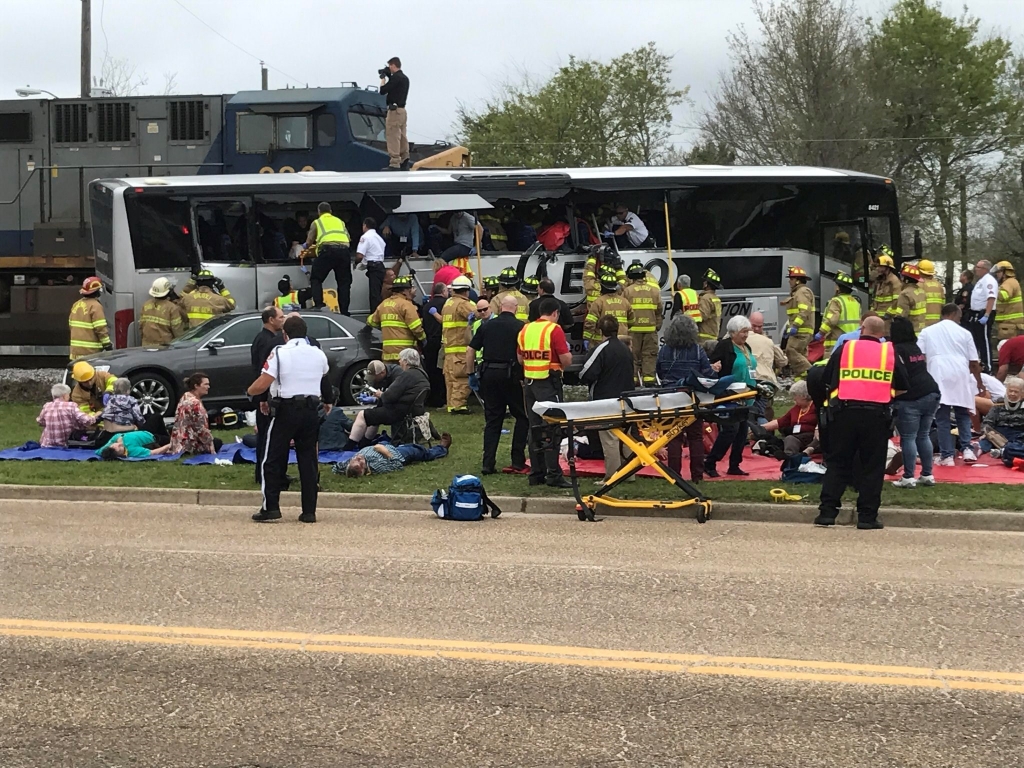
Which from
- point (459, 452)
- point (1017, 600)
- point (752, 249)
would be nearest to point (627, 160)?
point (752, 249)

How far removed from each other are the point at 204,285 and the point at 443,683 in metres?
13.9

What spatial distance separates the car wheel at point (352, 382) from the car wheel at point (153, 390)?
237 centimetres

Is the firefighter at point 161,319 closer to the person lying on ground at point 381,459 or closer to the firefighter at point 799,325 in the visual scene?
the person lying on ground at point 381,459

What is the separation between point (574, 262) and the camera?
20953 mm

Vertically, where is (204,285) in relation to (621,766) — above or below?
above

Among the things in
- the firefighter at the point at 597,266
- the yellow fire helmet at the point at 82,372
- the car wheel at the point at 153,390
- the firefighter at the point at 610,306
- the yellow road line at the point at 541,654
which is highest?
the firefighter at the point at 597,266

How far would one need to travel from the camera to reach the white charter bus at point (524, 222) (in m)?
20.3

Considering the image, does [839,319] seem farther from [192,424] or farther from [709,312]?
[192,424]

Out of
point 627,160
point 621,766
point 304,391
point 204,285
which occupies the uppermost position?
point 627,160

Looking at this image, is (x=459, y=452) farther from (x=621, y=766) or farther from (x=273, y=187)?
(x=621, y=766)

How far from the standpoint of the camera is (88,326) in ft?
63.5

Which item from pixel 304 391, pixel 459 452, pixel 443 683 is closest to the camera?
pixel 443 683

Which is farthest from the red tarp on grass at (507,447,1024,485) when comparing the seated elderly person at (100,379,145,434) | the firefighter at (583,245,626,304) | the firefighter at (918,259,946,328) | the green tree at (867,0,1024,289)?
the green tree at (867,0,1024,289)

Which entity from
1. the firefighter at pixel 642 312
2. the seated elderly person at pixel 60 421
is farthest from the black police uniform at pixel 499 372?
the seated elderly person at pixel 60 421
